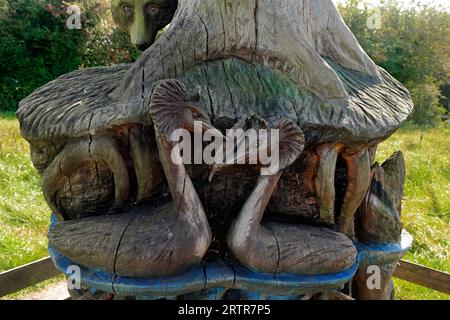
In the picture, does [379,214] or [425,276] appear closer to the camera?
[379,214]

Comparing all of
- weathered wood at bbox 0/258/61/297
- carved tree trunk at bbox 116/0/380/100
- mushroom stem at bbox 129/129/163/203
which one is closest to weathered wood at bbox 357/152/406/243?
carved tree trunk at bbox 116/0/380/100

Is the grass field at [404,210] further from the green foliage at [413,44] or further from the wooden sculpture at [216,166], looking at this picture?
the green foliage at [413,44]

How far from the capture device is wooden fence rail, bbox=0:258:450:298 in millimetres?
2414

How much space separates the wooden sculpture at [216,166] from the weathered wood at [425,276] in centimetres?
115

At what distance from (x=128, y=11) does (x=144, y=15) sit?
86 millimetres

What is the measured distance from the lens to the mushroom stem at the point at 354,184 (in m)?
1.71

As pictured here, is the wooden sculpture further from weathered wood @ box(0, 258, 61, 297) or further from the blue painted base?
weathered wood @ box(0, 258, 61, 297)

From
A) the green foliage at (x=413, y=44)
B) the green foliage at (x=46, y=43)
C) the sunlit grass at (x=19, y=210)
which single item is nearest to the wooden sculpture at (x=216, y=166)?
the sunlit grass at (x=19, y=210)

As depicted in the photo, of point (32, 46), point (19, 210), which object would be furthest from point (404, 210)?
point (32, 46)

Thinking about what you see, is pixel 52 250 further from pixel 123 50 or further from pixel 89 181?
pixel 123 50

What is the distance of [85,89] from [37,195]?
318 centimetres

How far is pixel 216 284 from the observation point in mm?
1442

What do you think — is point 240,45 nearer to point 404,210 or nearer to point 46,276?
point 46,276

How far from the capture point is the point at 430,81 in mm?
12500
